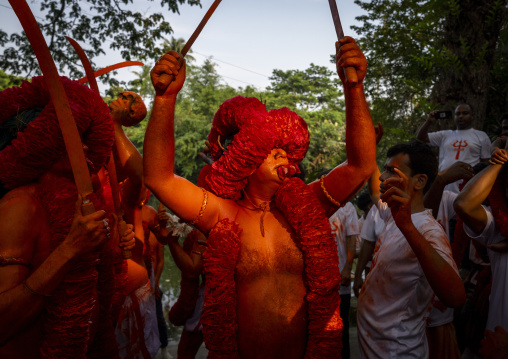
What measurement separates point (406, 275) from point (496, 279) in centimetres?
100

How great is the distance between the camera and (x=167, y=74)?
Result: 203 cm

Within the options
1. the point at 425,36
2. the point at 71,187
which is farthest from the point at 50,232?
the point at 425,36

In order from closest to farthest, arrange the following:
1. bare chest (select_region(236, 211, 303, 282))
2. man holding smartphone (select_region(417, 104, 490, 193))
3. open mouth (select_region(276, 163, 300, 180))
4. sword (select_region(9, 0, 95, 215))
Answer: sword (select_region(9, 0, 95, 215)), bare chest (select_region(236, 211, 303, 282)), open mouth (select_region(276, 163, 300, 180)), man holding smartphone (select_region(417, 104, 490, 193))

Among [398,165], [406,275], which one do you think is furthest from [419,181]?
[406,275]

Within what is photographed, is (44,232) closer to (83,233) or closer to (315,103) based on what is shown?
(83,233)

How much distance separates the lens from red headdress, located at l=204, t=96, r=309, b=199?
7.45ft

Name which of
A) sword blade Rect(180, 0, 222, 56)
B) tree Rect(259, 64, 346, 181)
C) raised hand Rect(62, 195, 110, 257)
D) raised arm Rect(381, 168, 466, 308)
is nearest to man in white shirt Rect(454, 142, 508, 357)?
raised arm Rect(381, 168, 466, 308)

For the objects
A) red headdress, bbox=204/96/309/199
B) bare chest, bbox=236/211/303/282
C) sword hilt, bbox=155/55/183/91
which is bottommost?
bare chest, bbox=236/211/303/282

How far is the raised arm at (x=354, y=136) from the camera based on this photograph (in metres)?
2.08

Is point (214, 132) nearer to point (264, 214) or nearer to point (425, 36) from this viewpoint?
point (264, 214)

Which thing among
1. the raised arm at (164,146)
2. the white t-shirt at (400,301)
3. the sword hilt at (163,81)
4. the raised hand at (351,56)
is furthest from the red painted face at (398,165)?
the sword hilt at (163,81)

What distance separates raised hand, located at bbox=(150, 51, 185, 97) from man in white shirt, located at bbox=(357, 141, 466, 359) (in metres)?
1.23

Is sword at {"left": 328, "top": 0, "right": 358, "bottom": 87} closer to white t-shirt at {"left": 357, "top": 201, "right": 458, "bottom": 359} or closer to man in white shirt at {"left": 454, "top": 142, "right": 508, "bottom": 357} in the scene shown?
white t-shirt at {"left": 357, "top": 201, "right": 458, "bottom": 359}

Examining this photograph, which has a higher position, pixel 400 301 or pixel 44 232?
pixel 44 232
